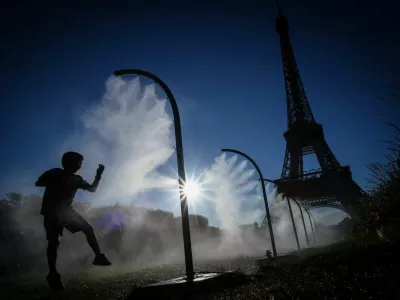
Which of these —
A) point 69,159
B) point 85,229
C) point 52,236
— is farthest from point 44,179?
point 85,229

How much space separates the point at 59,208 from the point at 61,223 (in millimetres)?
287

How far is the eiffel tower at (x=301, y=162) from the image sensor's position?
125 ft

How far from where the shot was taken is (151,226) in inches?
2131

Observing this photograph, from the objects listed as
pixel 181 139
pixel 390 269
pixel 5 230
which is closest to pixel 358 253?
pixel 390 269

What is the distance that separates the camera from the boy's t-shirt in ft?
15.3

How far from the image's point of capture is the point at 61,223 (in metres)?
4.74

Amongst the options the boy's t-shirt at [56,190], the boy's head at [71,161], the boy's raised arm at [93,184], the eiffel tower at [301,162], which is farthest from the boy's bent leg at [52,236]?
the eiffel tower at [301,162]

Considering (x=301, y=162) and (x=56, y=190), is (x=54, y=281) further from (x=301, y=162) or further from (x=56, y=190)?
(x=301, y=162)

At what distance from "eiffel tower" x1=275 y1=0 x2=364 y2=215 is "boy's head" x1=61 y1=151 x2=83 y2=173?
3747 cm

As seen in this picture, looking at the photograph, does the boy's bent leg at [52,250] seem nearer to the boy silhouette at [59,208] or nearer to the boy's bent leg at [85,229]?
the boy silhouette at [59,208]

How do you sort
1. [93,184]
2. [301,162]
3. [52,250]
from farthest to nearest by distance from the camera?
1. [301,162]
2. [93,184]
3. [52,250]

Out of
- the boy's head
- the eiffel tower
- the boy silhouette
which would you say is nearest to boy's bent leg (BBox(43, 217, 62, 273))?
the boy silhouette

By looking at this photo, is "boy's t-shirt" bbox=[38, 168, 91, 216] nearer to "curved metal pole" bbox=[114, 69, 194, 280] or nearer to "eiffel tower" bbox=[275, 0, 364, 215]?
"curved metal pole" bbox=[114, 69, 194, 280]

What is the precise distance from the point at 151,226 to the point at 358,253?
53.5m
